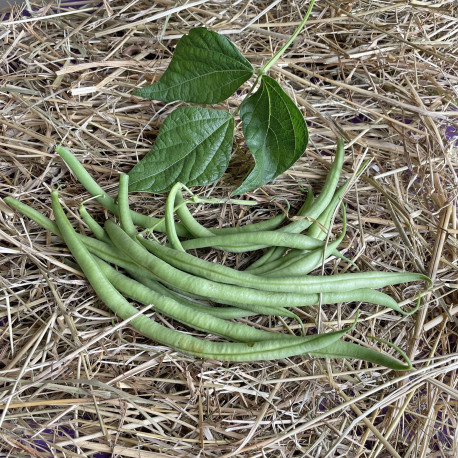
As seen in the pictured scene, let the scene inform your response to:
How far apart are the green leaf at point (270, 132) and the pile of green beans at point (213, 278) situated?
0.15 m

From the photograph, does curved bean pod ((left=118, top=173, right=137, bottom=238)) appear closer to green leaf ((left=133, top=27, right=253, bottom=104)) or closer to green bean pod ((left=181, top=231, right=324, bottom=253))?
green bean pod ((left=181, top=231, right=324, bottom=253))

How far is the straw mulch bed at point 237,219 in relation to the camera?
119 cm

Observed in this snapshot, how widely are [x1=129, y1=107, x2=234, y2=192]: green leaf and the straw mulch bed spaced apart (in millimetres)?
101

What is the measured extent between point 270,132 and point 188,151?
0.25 m

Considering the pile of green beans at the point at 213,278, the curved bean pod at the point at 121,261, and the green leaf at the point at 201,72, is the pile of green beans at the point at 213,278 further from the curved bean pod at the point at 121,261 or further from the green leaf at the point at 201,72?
the green leaf at the point at 201,72

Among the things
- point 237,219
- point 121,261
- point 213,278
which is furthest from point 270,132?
point 121,261

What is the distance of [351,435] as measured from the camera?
132 centimetres

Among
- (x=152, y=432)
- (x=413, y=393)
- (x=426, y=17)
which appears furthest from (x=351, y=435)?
(x=426, y=17)

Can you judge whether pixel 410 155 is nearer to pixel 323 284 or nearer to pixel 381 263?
pixel 381 263

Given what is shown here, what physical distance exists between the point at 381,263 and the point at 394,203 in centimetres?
20

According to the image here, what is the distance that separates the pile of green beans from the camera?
118 cm

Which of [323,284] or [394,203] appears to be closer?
[323,284]

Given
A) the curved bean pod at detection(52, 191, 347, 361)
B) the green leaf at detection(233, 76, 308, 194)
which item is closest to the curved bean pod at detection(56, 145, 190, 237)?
the curved bean pod at detection(52, 191, 347, 361)

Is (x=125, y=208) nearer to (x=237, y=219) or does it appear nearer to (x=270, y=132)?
(x=237, y=219)
